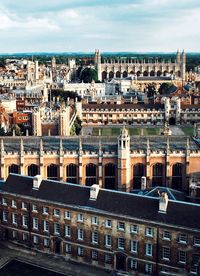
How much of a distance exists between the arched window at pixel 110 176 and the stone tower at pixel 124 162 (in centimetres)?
158

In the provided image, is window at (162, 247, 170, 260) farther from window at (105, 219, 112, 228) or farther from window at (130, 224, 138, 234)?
window at (105, 219, 112, 228)

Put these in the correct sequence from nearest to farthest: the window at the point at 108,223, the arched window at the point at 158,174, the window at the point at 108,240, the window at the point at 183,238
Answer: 1. the window at the point at 183,238
2. the window at the point at 108,223
3. the window at the point at 108,240
4. the arched window at the point at 158,174

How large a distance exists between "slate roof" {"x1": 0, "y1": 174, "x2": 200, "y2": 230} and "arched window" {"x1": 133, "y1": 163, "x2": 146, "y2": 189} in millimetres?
13532

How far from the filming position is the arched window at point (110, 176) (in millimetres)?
53812

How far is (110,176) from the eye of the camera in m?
54.2

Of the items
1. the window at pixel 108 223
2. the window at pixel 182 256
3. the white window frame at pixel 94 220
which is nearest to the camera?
the window at pixel 182 256

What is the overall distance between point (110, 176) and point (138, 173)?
3.43 m

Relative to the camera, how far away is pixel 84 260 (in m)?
41.0

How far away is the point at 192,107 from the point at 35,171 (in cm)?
7450

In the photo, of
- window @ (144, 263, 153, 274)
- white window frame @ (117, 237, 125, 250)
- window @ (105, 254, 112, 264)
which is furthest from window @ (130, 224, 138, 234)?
window @ (105, 254, 112, 264)


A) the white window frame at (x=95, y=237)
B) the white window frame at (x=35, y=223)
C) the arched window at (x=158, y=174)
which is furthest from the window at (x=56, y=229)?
the arched window at (x=158, y=174)

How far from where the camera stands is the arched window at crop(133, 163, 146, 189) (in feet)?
178

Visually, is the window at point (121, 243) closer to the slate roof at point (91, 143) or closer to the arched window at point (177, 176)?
the slate roof at point (91, 143)

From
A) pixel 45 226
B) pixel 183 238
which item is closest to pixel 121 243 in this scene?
pixel 183 238
